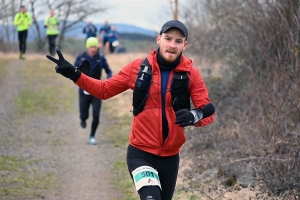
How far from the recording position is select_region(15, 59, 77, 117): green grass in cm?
1514

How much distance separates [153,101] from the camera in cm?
493

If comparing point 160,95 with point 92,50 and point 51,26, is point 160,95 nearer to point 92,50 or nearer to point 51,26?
point 92,50

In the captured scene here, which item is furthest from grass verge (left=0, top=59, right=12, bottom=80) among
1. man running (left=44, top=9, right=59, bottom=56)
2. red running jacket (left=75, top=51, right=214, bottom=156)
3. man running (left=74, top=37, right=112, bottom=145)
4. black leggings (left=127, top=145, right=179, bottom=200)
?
black leggings (left=127, top=145, right=179, bottom=200)

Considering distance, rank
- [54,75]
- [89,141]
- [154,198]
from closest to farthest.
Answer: [154,198] < [89,141] < [54,75]

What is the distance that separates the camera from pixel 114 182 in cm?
862

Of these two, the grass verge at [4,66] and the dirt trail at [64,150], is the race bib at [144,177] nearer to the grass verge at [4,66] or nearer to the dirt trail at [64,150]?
the dirt trail at [64,150]

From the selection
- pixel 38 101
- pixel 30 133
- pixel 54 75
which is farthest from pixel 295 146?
pixel 54 75

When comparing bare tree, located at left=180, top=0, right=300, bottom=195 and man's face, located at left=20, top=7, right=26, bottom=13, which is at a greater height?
bare tree, located at left=180, top=0, right=300, bottom=195

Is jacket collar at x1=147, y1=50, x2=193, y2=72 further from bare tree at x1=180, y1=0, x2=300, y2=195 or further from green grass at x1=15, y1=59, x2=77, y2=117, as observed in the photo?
green grass at x1=15, y1=59, x2=77, y2=117

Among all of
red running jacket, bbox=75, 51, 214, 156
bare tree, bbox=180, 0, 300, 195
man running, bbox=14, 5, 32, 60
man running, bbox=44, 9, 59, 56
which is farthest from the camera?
man running, bbox=44, 9, 59, 56

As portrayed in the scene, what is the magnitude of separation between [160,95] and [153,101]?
0.08 m

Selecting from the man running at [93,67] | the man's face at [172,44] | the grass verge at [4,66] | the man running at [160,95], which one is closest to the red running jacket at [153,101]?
the man running at [160,95]

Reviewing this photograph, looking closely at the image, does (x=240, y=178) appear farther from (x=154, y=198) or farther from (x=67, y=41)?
(x=67, y=41)

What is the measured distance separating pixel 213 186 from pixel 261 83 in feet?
13.1
